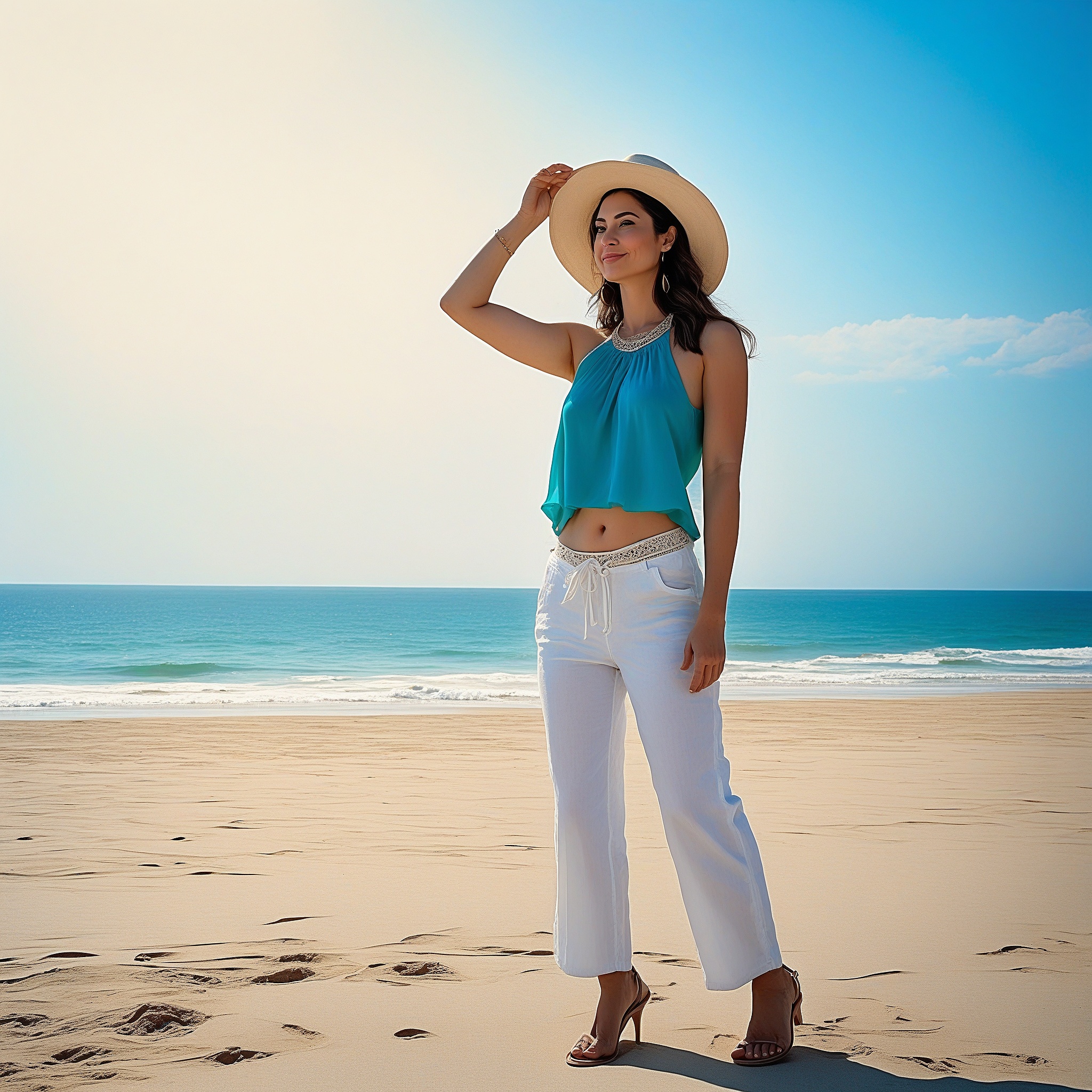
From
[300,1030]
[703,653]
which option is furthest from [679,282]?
[300,1030]

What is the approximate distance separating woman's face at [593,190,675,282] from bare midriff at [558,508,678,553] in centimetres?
60

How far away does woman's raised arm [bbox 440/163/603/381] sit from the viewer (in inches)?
94.7

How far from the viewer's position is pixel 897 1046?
6.63ft

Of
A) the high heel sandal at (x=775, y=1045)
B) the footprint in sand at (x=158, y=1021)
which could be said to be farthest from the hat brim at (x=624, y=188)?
the footprint in sand at (x=158, y=1021)

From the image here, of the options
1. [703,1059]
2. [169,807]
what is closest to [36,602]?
[169,807]

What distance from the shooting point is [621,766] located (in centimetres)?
218

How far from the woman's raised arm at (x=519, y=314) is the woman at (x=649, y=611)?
13cm

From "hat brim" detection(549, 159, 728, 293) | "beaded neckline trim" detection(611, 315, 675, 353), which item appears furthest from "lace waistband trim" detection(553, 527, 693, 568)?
"hat brim" detection(549, 159, 728, 293)

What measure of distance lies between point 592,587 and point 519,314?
2.62 ft

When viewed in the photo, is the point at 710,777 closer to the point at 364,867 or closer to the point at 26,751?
the point at 364,867

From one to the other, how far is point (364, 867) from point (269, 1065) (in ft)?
5.57

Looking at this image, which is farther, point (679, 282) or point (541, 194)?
point (541, 194)

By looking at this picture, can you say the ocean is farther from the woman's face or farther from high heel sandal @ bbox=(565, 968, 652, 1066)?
the woman's face

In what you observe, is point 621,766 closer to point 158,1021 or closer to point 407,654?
point 158,1021
